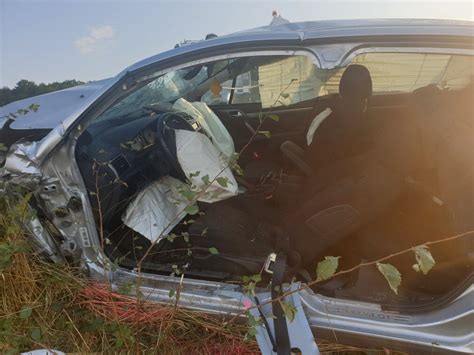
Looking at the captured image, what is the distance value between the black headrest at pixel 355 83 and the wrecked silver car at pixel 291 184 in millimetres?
11

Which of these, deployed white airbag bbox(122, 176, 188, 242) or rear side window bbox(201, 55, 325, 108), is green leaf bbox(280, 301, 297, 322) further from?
rear side window bbox(201, 55, 325, 108)

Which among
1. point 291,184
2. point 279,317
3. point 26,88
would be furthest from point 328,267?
point 26,88

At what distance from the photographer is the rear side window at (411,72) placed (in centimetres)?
202

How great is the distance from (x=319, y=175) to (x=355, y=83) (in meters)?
0.56

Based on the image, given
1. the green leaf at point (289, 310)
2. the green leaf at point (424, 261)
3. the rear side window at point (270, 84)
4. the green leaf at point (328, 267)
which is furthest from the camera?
the rear side window at point (270, 84)

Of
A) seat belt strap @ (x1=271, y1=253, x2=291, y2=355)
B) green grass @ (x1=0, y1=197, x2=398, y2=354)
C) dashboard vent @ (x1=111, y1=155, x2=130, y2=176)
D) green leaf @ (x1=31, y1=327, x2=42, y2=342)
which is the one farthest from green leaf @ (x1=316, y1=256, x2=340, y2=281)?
green leaf @ (x1=31, y1=327, x2=42, y2=342)

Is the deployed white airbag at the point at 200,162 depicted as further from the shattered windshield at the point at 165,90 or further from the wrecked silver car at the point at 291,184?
the shattered windshield at the point at 165,90

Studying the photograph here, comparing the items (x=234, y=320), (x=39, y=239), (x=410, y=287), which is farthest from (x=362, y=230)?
(x=39, y=239)

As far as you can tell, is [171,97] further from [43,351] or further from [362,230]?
[43,351]

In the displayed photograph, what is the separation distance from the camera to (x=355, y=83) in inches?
88.9

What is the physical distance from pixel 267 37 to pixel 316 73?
0.86m

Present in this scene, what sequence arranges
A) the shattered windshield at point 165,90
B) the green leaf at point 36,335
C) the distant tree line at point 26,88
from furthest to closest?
the distant tree line at point 26,88 → the shattered windshield at point 165,90 → the green leaf at point 36,335

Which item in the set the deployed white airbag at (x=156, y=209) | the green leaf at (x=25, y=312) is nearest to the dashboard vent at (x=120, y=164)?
the deployed white airbag at (x=156, y=209)

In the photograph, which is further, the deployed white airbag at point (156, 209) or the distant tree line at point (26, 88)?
the distant tree line at point (26, 88)
